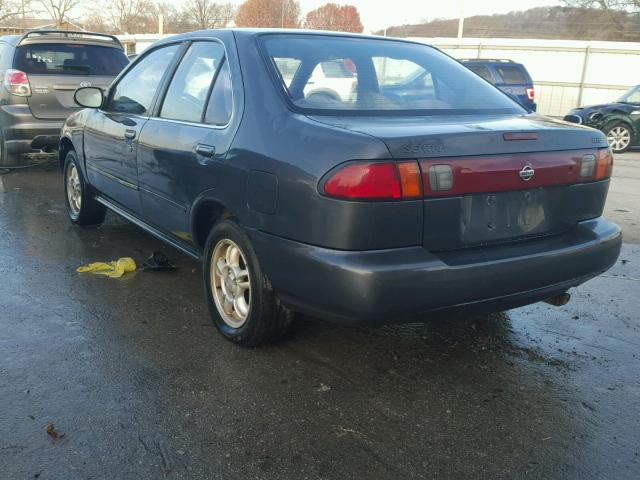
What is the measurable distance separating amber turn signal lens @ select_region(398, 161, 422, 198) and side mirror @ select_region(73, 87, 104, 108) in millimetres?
3403

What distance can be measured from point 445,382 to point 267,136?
1491mm

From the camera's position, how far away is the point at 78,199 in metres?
5.94

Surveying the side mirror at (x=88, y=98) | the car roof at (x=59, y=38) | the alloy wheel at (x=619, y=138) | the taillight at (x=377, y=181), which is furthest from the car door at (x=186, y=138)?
the alloy wheel at (x=619, y=138)

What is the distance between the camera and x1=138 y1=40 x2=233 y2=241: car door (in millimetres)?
3418

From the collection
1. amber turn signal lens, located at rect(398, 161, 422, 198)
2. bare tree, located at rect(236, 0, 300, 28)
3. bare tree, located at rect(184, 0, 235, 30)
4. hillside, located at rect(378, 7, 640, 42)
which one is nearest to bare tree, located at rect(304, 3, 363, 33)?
bare tree, located at rect(236, 0, 300, 28)

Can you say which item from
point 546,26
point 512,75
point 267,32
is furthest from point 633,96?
point 546,26

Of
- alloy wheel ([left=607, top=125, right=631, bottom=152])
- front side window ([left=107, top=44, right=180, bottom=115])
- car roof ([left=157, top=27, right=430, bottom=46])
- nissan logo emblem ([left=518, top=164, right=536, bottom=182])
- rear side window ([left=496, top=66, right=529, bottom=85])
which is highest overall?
car roof ([left=157, top=27, right=430, bottom=46])

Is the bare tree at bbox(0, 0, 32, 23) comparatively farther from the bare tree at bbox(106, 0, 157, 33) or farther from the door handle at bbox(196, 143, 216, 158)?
the door handle at bbox(196, 143, 216, 158)

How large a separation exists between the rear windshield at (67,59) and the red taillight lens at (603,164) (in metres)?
7.05

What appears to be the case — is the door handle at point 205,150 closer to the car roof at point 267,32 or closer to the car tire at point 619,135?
the car roof at point 267,32

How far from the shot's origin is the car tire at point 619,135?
44.9 ft

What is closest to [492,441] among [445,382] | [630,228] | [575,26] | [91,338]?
[445,382]

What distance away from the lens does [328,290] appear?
2699 millimetres

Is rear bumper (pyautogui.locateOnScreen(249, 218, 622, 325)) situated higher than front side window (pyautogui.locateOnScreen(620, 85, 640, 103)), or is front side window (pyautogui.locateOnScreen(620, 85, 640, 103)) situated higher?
rear bumper (pyautogui.locateOnScreen(249, 218, 622, 325))
